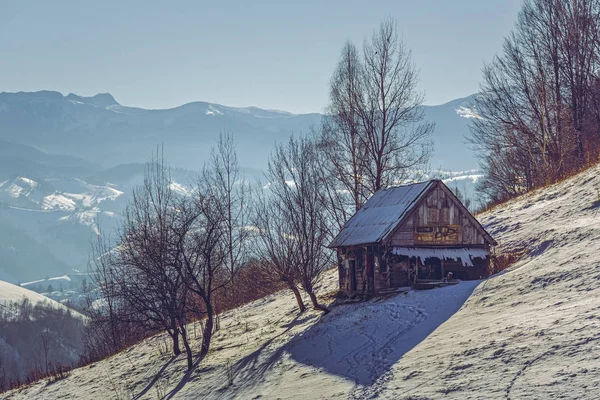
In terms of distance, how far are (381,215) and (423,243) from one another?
3037 millimetres

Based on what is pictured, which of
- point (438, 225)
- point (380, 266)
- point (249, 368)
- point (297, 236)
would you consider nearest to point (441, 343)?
point (249, 368)

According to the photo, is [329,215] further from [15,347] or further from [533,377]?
[15,347]

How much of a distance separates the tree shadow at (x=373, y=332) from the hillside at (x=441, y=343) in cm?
8

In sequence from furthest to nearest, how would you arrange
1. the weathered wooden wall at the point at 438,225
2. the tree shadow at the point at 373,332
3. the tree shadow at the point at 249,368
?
the weathered wooden wall at the point at 438,225, the tree shadow at the point at 249,368, the tree shadow at the point at 373,332

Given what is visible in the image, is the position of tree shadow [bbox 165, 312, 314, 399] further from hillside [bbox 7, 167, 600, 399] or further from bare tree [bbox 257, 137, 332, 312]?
bare tree [bbox 257, 137, 332, 312]

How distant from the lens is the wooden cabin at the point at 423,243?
38.5 m

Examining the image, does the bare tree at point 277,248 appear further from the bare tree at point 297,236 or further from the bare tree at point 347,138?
the bare tree at point 347,138

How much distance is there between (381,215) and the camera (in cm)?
4078

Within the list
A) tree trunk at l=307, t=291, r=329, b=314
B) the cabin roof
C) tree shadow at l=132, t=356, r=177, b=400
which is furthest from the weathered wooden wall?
tree shadow at l=132, t=356, r=177, b=400

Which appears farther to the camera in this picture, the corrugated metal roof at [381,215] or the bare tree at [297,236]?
the corrugated metal roof at [381,215]

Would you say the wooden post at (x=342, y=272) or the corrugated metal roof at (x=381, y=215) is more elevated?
the corrugated metal roof at (x=381, y=215)

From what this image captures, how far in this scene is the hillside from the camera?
20891 millimetres

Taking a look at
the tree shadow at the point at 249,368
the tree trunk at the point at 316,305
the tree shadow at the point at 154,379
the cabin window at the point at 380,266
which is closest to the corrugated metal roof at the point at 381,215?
the cabin window at the point at 380,266

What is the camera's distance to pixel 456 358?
23391 millimetres
